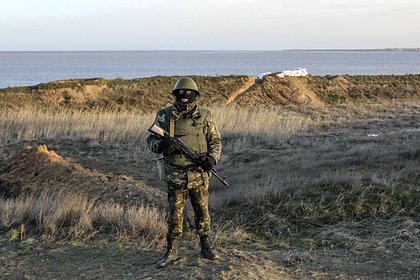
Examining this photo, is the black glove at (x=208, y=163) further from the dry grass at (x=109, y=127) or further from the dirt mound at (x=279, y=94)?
the dirt mound at (x=279, y=94)

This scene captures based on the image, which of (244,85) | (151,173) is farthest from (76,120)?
(244,85)

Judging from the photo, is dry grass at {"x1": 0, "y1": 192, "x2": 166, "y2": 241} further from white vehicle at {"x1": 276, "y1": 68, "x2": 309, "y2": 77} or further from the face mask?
white vehicle at {"x1": 276, "y1": 68, "x2": 309, "y2": 77}

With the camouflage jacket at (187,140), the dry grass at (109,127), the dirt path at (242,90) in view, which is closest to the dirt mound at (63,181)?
the camouflage jacket at (187,140)

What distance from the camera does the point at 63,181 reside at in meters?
9.55

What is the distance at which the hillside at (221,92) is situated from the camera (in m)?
29.1

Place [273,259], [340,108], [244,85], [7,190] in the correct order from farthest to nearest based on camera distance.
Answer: [244,85], [340,108], [7,190], [273,259]

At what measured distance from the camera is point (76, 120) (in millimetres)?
19578

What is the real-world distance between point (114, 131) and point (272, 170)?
7.85 metres

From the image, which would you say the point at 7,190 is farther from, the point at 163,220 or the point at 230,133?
the point at 230,133

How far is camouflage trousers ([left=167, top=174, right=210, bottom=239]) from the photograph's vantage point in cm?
523

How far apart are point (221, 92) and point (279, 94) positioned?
3.75 m

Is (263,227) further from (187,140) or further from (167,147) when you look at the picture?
(167,147)

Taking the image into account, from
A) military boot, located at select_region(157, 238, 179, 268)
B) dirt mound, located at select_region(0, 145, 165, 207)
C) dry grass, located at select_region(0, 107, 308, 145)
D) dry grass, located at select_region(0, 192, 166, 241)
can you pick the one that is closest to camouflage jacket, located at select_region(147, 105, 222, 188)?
military boot, located at select_region(157, 238, 179, 268)

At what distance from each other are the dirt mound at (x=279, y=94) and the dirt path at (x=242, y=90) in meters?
0.58
